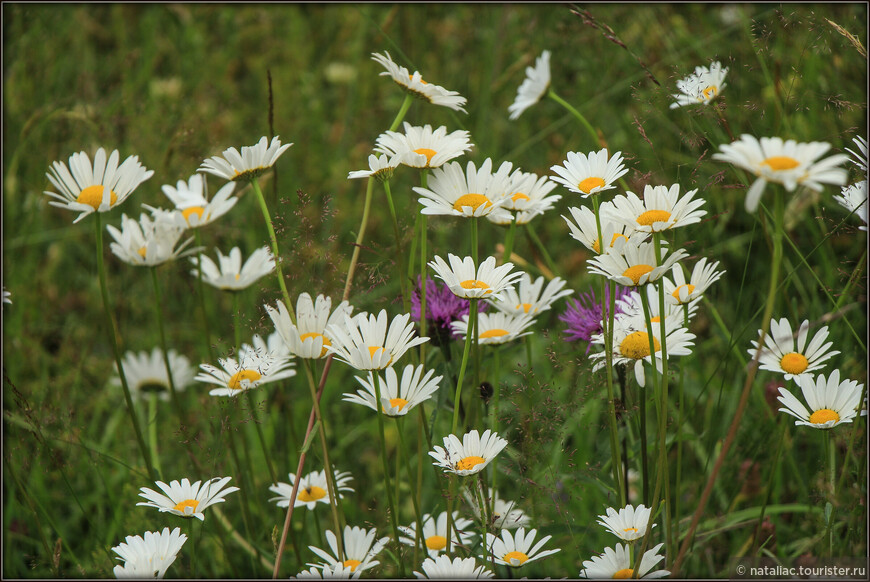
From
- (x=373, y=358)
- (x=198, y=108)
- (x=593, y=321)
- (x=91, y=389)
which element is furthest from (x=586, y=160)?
(x=198, y=108)

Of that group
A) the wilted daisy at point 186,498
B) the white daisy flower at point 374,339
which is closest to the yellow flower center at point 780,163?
the white daisy flower at point 374,339

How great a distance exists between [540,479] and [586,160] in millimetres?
523

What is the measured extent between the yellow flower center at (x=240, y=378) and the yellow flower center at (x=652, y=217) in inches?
22.9

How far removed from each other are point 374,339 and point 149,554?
41cm

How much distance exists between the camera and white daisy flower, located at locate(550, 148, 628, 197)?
3.25 ft

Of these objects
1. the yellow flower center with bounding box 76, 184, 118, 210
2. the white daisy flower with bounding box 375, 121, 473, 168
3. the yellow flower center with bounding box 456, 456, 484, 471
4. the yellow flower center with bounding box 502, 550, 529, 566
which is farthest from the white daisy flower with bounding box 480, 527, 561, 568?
the yellow flower center with bounding box 76, 184, 118, 210

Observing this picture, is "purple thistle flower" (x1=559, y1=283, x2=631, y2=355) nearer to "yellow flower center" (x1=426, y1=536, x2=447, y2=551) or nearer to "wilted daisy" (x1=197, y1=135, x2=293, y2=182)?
"yellow flower center" (x1=426, y1=536, x2=447, y2=551)

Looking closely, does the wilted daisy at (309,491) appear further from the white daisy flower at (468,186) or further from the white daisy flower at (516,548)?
the white daisy flower at (468,186)

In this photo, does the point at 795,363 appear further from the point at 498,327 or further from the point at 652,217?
the point at 498,327

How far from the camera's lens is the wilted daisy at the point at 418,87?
1.11 metres

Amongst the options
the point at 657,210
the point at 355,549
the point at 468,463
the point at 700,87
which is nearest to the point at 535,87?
the point at 700,87

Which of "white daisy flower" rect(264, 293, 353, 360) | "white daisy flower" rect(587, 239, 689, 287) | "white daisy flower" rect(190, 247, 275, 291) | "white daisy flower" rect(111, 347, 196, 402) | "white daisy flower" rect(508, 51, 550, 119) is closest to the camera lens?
"white daisy flower" rect(587, 239, 689, 287)

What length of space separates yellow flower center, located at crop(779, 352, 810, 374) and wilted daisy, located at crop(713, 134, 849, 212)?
1.40 ft

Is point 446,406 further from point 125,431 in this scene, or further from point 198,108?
point 198,108
